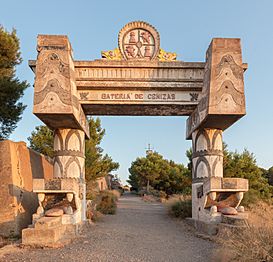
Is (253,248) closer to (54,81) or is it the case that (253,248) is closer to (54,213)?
(54,213)

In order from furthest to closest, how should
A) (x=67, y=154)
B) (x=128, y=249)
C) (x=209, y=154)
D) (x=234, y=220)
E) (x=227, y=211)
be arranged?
1. (x=209, y=154)
2. (x=67, y=154)
3. (x=227, y=211)
4. (x=234, y=220)
5. (x=128, y=249)

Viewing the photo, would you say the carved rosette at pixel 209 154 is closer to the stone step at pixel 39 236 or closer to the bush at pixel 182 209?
the bush at pixel 182 209

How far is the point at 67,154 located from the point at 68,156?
8cm

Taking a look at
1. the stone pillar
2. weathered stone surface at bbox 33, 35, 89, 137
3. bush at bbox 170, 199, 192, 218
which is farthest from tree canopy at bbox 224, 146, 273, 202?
weathered stone surface at bbox 33, 35, 89, 137

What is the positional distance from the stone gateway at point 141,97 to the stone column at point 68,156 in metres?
0.04

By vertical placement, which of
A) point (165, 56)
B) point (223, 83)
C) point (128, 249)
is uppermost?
point (165, 56)

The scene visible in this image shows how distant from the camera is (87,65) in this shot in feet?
35.9

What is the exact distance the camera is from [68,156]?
1084cm

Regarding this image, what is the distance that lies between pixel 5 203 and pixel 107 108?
5076mm

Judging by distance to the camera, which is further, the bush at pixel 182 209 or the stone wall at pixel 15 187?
the bush at pixel 182 209

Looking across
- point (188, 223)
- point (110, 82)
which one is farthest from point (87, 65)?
point (188, 223)

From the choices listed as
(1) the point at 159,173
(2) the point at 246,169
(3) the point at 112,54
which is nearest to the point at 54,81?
(3) the point at 112,54

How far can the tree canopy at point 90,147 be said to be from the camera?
22.0 meters

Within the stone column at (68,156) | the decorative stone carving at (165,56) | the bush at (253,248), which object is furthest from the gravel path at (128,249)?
the decorative stone carving at (165,56)
